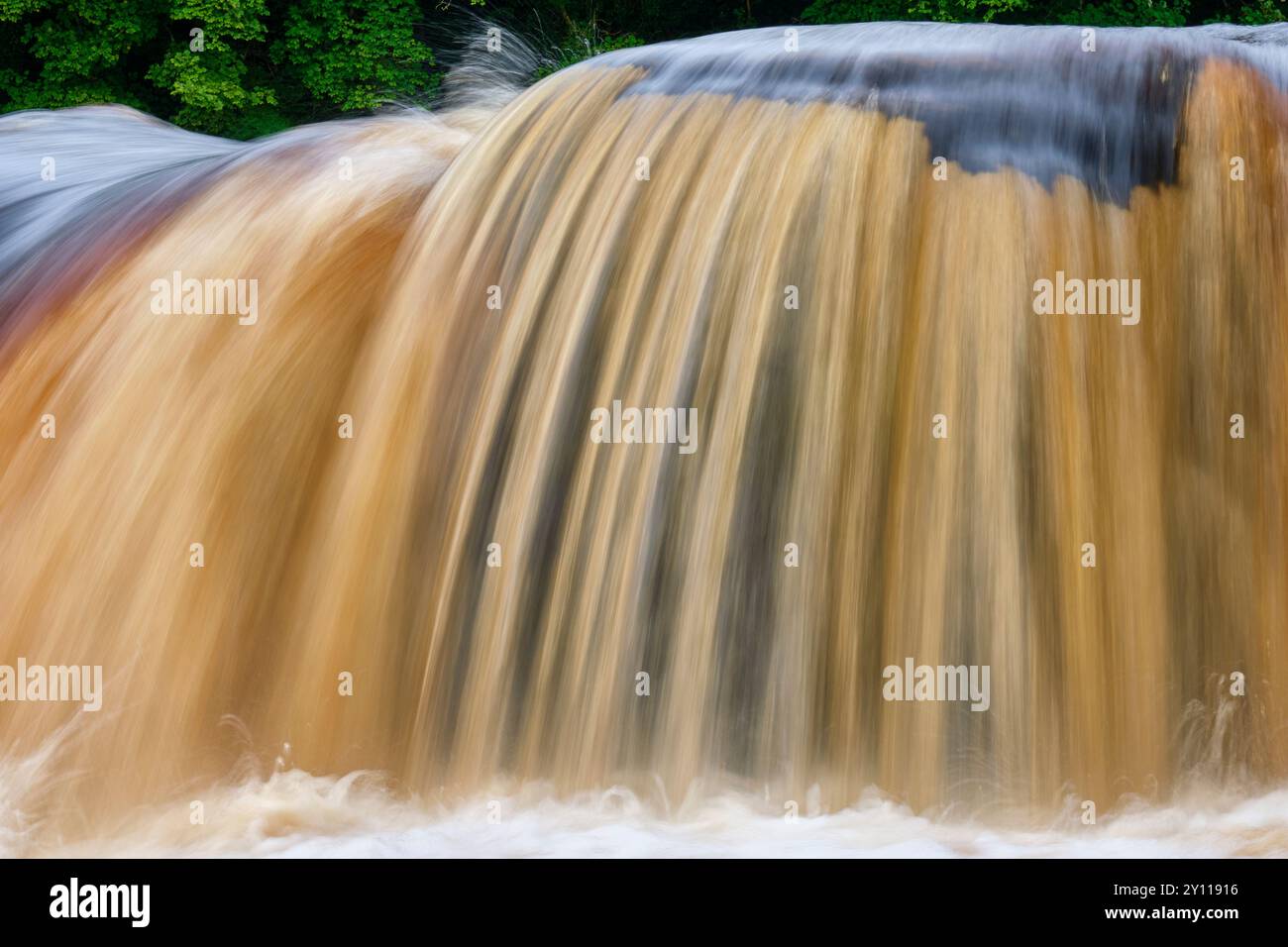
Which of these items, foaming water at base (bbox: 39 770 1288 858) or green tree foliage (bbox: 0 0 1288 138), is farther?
green tree foliage (bbox: 0 0 1288 138)

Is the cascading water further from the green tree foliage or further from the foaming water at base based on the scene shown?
the green tree foliage

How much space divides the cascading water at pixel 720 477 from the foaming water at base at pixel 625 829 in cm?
3

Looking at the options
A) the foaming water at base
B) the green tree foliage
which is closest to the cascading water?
the foaming water at base

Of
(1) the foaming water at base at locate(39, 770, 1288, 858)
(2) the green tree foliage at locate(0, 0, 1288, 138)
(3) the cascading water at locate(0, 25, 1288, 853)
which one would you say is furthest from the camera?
(2) the green tree foliage at locate(0, 0, 1288, 138)

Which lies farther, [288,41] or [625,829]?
[288,41]

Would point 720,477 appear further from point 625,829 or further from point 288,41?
point 288,41

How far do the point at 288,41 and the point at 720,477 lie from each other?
12171 millimetres

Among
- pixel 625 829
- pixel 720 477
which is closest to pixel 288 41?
pixel 720 477

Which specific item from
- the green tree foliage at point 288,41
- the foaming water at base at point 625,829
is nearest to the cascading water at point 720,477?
the foaming water at base at point 625,829

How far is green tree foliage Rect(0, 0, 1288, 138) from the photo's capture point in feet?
45.1

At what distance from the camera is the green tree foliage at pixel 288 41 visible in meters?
13.8

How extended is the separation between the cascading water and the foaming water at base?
0.03 metres

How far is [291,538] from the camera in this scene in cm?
471

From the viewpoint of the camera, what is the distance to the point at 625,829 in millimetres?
3979
